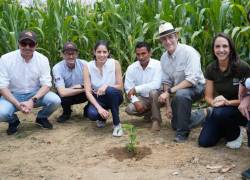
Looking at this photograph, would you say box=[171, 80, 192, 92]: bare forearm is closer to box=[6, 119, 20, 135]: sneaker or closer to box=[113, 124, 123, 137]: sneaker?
box=[113, 124, 123, 137]: sneaker

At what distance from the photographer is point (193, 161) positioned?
13.2ft

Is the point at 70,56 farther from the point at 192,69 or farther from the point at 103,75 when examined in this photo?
the point at 192,69

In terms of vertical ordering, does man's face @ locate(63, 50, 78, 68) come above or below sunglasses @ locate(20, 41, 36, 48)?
below

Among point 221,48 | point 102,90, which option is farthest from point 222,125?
point 102,90

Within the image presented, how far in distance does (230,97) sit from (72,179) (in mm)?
1803

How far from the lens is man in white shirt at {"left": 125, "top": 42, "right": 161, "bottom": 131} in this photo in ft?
16.2

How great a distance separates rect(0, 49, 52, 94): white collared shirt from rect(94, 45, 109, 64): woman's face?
0.69m

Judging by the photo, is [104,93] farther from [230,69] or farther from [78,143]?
[230,69]

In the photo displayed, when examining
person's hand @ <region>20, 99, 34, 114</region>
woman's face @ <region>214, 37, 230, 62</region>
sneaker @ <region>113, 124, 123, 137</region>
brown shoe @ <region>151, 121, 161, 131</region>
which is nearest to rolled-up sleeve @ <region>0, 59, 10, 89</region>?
person's hand @ <region>20, 99, 34, 114</region>

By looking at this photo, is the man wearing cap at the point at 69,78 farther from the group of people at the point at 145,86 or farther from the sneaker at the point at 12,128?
the sneaker at the point at 12,128

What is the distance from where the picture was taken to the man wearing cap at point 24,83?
16.3ft

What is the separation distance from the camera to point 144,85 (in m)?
4.95

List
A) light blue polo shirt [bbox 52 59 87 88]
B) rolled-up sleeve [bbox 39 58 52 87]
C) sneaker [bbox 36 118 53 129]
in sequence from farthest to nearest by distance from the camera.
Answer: light blue polo shirt [bbox 52 59 87 88]
sneaker [bbox 36 118 53 129]
rolled-up sleeve [bbox 39 58 52 87]

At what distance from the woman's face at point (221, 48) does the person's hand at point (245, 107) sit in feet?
1.73
